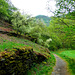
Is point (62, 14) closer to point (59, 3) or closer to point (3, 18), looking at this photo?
point (59, 3)

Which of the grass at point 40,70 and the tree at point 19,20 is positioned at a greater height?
the tree at point 19,20

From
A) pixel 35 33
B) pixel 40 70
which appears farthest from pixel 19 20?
pixel 40 70

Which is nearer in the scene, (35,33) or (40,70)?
(40,70)

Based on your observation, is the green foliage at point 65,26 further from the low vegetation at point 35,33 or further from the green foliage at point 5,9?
the green foliage at point 5,9

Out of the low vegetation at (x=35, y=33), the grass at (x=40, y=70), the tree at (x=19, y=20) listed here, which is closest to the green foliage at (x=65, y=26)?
the low vegetation at (x=35, y=33)

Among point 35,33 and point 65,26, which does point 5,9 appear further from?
point 65,26

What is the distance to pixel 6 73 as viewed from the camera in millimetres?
5039

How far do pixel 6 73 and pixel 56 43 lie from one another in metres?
37.8

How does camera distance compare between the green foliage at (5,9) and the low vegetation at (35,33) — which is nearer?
the low vegetation at (35,33)

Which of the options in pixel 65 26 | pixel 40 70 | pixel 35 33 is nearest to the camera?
pixel 40 70

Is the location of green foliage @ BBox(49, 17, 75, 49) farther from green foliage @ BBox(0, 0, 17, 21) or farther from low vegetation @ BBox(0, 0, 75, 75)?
green foliage @ BBox(0, 0, 17, 21)

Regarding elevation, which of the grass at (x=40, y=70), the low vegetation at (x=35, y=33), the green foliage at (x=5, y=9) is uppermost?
the green foliage at (x=5, y=9)

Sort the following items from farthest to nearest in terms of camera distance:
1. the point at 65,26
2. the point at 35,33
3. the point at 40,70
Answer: the point at 35,33, the point at 65,26, the point at 40,70

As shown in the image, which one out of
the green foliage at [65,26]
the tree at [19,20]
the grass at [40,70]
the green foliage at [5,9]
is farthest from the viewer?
the green foliage at [5,9]
